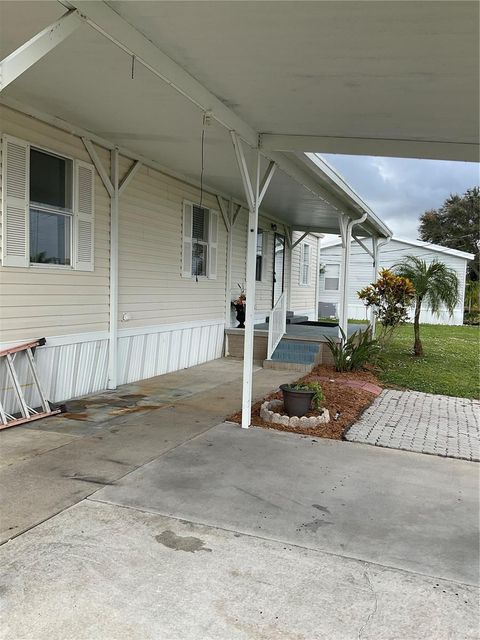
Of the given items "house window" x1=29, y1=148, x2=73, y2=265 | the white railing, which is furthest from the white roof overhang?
the white railing

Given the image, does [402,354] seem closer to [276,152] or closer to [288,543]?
[276,152]

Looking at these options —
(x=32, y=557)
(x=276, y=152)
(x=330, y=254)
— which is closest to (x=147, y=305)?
(x=276, y=152)

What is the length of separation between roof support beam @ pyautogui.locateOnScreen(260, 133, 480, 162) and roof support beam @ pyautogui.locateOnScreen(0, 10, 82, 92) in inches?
116

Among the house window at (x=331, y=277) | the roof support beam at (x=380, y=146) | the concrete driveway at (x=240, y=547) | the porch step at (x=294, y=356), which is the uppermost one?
the roof support beam at (x=380, y=146)

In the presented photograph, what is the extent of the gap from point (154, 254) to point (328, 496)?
5.19 meters

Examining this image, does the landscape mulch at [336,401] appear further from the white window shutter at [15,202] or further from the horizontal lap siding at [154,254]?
the white window shutter at [15,202]

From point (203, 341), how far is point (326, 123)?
5588 mm

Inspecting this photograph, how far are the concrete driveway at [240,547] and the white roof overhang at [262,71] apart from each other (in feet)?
9.65

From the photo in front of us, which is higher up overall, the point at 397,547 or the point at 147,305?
the point at 147,305

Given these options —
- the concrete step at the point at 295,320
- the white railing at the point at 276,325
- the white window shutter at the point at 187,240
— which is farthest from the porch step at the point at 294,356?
the concrete step at the point at 295,320

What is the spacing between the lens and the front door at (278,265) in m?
13.6

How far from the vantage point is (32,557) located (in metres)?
2.63

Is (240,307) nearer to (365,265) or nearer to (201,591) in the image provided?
(201,591)

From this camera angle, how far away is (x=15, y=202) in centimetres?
514
